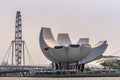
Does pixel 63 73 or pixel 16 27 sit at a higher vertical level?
pixel 16 27

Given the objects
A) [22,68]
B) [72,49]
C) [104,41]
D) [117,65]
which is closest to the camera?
[72,49]

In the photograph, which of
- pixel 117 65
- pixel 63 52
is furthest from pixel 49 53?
pixel 117 65

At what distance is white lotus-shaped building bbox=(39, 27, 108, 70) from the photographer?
11069cm

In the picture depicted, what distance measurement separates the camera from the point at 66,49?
111m

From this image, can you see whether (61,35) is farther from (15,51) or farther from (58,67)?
(15,51)

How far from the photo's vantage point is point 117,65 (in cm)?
14075

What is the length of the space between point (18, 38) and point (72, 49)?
91.1ft

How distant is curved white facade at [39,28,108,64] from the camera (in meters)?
111

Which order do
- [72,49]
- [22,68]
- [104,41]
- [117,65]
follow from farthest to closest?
1. [117,65]
2. [22,68]
3. [104,41]
4. [72,49]

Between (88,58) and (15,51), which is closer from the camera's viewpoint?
(88,58)

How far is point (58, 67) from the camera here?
395 ft

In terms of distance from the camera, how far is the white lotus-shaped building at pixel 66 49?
11069 centimetres

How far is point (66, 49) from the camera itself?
11069cm

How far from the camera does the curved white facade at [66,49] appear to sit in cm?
11069
